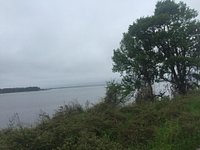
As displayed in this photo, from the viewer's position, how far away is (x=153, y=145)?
8836 millimetres

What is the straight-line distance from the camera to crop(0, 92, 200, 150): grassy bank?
28.3 feet

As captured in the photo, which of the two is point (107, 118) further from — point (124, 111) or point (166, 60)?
point (166, 60)

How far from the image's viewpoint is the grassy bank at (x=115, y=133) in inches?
340

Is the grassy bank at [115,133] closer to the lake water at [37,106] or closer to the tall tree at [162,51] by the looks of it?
the lake water at [37,106]

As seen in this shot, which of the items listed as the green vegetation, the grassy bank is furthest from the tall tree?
the grassy bank

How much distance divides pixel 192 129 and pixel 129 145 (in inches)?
69.8

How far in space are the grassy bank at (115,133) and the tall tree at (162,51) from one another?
11905 mm

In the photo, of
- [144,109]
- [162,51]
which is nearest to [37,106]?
[162,51]

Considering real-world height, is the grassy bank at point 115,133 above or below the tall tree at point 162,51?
below

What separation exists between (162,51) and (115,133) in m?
15.0

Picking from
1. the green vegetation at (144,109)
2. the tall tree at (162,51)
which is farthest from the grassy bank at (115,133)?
A: the tall tree at (162,51)

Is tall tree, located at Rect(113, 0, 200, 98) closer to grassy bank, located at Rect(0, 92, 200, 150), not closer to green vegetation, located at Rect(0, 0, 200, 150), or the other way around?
green vegetation, located at Rect(0, 0, 200, 150)

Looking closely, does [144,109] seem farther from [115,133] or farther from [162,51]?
[162,51]

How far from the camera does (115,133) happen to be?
966 cm
